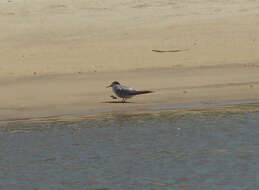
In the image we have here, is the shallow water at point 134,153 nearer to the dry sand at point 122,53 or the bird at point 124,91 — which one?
the bird at point 124,91

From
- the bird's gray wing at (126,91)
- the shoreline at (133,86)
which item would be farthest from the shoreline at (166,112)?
the bird's gray wing at (126,91)

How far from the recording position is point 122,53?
57.8ft

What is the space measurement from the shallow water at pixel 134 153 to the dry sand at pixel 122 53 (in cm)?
111

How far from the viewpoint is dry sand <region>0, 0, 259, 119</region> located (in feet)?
46.5

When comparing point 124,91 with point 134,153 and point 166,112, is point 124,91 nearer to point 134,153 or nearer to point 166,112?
point 166,112

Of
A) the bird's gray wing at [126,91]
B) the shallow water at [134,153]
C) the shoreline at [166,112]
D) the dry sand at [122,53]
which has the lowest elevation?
the shallow water at [134,153]

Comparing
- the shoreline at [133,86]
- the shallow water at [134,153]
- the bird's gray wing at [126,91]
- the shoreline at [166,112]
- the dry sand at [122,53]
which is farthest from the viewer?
the dry sand at [122,53]

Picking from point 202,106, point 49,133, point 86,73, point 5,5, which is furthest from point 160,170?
point 5,5

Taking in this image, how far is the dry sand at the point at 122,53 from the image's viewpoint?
14.2 metres

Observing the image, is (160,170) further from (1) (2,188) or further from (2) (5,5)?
(2) (5,5)

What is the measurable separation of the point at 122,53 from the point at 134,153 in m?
7.05

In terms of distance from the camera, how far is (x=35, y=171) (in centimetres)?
985

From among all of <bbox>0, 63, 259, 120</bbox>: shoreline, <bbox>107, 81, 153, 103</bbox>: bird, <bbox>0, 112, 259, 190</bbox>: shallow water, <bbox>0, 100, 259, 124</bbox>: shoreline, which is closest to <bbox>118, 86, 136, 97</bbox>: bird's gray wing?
<bbox>107, 81, 153, 103</bbox>: bird

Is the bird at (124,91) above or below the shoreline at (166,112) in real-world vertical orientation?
above
